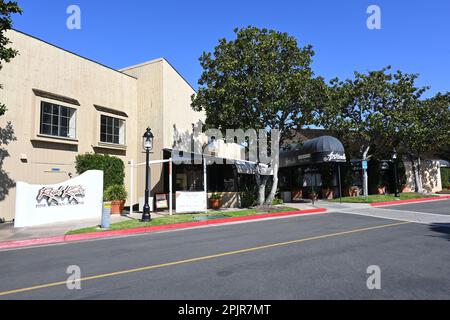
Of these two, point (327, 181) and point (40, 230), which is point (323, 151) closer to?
point (327, 181)

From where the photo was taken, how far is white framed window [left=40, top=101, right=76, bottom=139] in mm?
17516

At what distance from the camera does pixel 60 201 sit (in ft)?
50.0

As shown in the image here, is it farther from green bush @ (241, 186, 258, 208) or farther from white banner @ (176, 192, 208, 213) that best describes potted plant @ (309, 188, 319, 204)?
white banner @ (176, 192, 208, 213)

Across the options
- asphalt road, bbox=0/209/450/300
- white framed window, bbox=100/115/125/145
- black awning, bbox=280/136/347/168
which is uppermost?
white framed window, bbox=100/115/125/145

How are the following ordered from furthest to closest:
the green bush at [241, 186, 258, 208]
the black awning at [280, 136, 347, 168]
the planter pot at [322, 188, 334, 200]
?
the planter pot at [322, 188, 334, 200]
the black awning at [280, 136, 347, 168]
the green bush at [241, 186, 258, 208]

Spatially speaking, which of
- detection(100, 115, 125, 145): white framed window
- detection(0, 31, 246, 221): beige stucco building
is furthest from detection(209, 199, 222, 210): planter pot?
detection(100, 115, 125, 145): white framed window

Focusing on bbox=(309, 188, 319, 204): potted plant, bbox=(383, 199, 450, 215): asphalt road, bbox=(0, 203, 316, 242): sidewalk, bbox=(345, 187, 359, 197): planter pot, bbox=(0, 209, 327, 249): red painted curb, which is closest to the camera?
bbox=(0, 209, 327, 249): red painted curb

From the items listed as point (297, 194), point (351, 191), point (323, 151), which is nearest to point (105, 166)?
point (323, 151)

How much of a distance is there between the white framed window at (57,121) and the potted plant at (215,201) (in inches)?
354

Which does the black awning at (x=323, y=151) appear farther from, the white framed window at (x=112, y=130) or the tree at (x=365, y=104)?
the white framed window at (x=112, y=130)

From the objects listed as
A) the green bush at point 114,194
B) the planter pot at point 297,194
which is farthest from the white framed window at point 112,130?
the planter pot at point 297,194

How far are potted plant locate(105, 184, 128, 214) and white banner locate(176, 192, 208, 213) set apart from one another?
326cm

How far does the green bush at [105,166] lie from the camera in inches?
717
